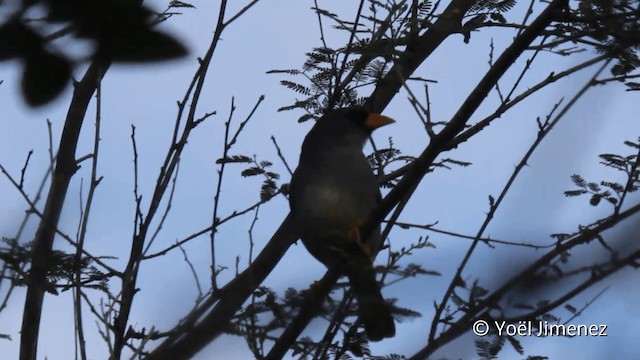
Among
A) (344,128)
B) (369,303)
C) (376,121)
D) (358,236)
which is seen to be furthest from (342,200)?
(369,303)

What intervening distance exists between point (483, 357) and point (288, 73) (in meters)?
2.59

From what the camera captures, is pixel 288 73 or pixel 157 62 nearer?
pixel 157 62

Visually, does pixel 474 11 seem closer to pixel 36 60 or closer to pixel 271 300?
pixel 271 300

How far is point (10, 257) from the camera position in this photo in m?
3.62

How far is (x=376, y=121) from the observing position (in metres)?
5.74

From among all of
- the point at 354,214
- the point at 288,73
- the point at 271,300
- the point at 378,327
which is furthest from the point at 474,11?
the point at 271,300

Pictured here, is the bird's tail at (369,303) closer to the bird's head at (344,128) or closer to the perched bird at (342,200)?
the perched bird at (342,200)

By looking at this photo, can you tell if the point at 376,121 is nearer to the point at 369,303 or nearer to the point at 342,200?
the point at 342,200

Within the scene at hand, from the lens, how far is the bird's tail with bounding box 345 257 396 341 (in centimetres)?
398

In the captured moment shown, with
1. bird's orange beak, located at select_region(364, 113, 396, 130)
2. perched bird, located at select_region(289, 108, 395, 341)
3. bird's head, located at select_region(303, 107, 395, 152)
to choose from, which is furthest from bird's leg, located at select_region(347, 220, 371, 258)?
bird's orange beak, located at select_region(364, 113, 396, 130)

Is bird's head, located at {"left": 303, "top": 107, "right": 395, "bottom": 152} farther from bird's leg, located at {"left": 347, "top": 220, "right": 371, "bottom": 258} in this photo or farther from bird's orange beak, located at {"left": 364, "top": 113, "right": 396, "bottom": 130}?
bird's leg, located at {"left": 347, "top": 220, "right": 371, "bottom": 258}

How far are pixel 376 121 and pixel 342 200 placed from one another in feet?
2.89

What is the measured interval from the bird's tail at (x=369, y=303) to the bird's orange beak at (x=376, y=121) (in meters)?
1.56

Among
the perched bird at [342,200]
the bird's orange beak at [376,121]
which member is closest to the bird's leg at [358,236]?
the perched bird at [342,200]
